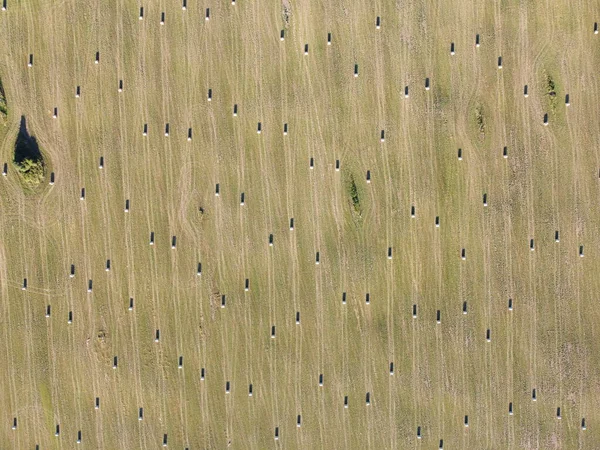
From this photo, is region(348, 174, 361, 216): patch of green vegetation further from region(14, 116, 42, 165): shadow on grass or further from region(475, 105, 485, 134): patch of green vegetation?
region(14, 116, 42, 165): shadow on grass

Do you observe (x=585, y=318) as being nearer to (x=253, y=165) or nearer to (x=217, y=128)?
(x=253, y=165)

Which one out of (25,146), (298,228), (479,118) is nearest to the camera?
(479,118)

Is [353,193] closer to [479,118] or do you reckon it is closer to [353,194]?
[353,194]

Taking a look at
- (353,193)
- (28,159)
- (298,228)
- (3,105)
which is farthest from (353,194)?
(3,105)

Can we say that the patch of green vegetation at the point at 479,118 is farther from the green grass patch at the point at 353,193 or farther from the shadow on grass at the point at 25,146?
the shadow on grass at the point at 25,146

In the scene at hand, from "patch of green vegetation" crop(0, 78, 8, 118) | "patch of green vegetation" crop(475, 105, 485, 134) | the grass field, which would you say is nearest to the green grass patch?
the grass field

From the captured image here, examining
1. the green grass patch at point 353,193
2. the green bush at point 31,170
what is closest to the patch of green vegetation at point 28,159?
the green bush at point 31,170

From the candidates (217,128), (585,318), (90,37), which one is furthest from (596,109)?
(90,37)

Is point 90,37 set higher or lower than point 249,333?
higher
